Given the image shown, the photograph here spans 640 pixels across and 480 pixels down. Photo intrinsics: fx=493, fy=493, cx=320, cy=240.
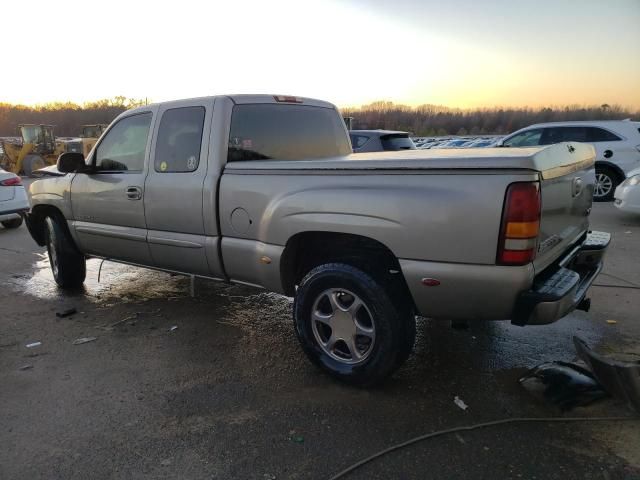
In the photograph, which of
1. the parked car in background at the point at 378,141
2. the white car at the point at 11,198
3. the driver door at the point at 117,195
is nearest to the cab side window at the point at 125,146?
the driver door at the point at 117,195

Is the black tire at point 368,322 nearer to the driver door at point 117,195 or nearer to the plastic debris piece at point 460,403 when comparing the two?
the plastic debris piece at point 460,403

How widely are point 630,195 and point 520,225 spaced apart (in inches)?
292

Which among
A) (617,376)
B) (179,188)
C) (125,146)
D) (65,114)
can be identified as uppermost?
(65,114)

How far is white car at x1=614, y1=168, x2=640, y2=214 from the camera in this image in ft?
27.6

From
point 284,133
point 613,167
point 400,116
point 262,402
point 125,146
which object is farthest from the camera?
point 400,116

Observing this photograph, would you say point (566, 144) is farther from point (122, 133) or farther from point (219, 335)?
point (122, 133)

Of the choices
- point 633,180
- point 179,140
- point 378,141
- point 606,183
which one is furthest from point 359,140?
point 179,140

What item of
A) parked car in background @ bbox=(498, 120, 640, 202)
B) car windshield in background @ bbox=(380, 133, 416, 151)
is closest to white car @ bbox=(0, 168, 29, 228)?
car windshield in background @ bbox=(380, 133, 416, 151)

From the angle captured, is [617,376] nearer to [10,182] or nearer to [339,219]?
[339,219]

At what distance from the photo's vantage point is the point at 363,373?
3.14m

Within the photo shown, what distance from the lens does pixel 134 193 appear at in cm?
437

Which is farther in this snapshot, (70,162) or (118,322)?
(70,162)

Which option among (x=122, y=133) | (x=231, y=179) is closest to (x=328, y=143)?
(x=231, y=179)

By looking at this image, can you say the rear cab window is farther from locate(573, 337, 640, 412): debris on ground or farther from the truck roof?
locate(573, 337, 640, 412): debris on ground
